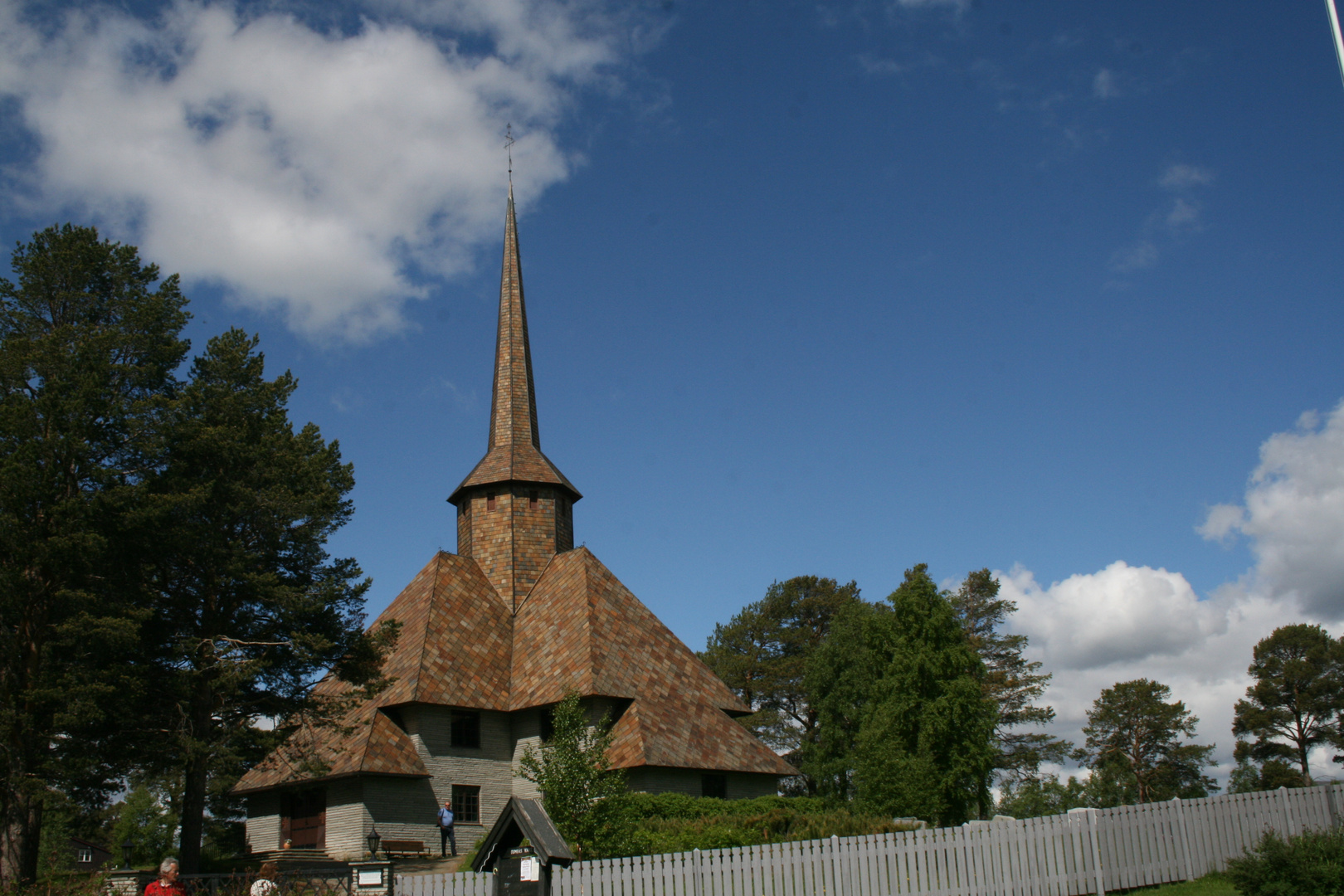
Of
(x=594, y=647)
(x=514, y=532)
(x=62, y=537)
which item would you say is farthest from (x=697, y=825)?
(x=514, y=532)

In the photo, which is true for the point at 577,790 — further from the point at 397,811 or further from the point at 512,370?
the point at 512,370

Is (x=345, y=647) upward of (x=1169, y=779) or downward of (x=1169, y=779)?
upward

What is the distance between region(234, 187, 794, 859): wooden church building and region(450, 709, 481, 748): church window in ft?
0.16

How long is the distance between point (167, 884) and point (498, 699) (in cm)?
2082

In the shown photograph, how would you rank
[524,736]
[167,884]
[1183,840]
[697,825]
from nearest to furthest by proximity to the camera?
[167,884] → [1183,840] → [697,825] → [524,736]

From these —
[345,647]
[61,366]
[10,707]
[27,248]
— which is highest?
[27,248]

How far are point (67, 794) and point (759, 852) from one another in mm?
15090

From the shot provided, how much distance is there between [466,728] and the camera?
1154 inches

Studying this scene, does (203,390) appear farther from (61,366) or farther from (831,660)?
(831,660)

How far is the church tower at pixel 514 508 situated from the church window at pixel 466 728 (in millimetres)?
5272

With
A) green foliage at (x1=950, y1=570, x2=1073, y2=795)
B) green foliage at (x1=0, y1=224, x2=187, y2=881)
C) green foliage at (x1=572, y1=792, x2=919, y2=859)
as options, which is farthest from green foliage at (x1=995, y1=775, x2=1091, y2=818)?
green foliage at (x1=0, y1=224, x2=187, y2=881)

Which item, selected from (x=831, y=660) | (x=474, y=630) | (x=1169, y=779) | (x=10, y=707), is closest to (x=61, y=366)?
(x=10, y=707)

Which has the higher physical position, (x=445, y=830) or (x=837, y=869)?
(x=837, y=869)

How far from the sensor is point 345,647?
24281mm
